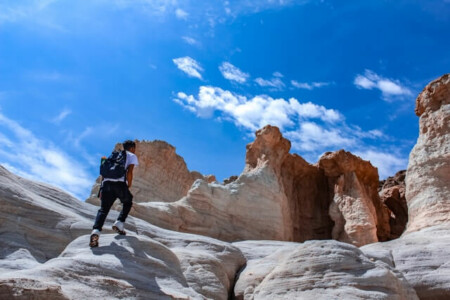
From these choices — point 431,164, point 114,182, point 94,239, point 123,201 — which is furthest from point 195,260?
point 431,164

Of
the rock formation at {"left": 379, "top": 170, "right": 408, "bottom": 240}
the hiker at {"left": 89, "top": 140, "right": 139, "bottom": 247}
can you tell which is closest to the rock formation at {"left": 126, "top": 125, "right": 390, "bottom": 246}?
the rock formation at {"left": 379, "top": 170, "right": 408, "bottom": 240}

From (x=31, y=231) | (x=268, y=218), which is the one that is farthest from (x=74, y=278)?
(x=268, y=218)

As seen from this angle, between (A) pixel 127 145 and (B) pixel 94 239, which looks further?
(A) pixel 127 145

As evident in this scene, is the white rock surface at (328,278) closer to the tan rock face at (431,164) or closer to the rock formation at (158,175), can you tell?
the tan rock face at (431,164)

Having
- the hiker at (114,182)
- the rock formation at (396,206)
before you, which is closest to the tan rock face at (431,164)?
the rock formation at (396,206)

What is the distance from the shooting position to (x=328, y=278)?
8.67 metres

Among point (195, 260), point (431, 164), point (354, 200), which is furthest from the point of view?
point (354, 200)

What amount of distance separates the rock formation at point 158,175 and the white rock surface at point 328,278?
621 inches

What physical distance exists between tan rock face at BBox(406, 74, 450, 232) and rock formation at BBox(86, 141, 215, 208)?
1254 cm

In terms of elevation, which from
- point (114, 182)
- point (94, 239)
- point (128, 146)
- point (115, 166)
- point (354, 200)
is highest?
point (354, 200)

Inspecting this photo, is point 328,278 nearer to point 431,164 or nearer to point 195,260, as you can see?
point 195,260

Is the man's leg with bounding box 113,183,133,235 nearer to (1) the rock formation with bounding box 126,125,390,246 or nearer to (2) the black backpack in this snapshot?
(2) the black backpack

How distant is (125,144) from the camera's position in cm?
873

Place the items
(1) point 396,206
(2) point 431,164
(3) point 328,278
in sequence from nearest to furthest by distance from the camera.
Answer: (3) point 328,278 < (2) point 431,164 < (1) point 396,206
